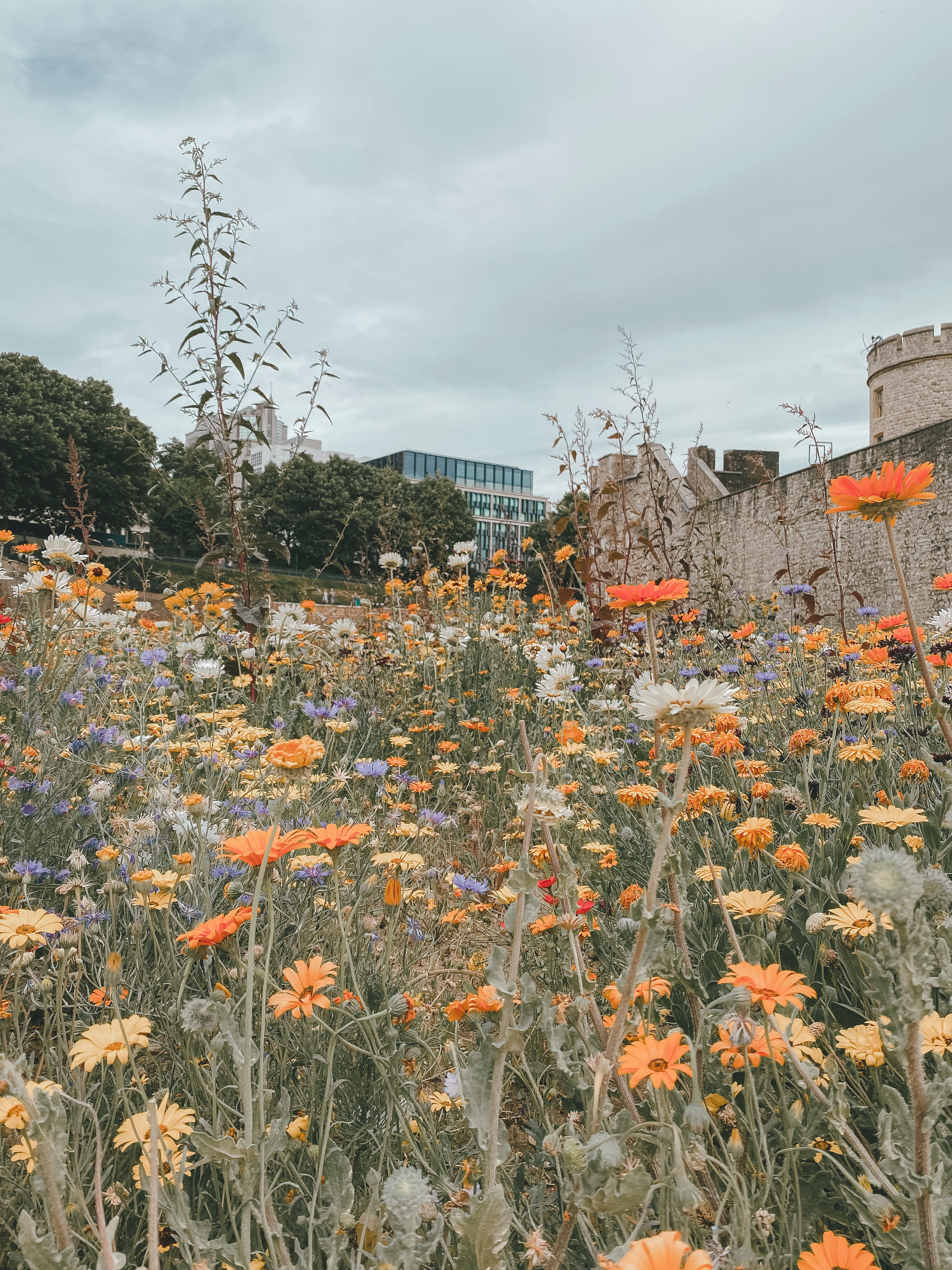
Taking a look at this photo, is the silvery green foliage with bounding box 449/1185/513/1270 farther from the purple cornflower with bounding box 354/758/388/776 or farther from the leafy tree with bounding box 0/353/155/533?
the leafy tree with bounding box 0/353/155/533

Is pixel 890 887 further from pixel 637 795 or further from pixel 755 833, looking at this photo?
pixel 637 795

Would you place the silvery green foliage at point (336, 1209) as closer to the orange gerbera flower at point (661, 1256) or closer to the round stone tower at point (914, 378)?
the orange gerbera flower at point (661, 1256)

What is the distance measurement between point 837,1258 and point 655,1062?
0.74 ft

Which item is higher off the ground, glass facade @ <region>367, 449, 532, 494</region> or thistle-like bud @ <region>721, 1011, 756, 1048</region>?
glass facade @ <region>367, 449, 532, 494</region>

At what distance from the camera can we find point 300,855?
1890 mm

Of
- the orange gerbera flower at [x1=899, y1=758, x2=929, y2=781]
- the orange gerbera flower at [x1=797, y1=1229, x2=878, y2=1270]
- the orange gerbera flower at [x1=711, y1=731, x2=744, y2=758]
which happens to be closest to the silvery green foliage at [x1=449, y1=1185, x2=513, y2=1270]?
the orange gerbera flower at [x1=797, y1=1229, x2=878, y2=1270]

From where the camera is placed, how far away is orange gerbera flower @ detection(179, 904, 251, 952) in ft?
3.10

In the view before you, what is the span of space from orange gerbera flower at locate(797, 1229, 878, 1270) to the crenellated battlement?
17632 millimetres

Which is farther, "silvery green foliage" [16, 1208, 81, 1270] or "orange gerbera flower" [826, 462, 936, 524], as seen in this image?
"orange gerbera flower" [826, 462, 936, 524]

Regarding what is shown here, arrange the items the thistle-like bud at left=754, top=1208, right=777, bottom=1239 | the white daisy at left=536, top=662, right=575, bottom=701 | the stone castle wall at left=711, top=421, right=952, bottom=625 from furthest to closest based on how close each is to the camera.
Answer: the stone castle wall at left=711, top=421, right=952, bottom=625 → the white daisy at left=536, top=662, right=575, bottom=701 → the thistle-like bud at left=754, top=1208, right=777, bottom=1239

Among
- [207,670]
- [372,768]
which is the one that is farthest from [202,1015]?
[207,670]

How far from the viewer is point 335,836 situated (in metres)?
1.01

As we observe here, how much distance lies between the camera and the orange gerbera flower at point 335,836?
1001mm

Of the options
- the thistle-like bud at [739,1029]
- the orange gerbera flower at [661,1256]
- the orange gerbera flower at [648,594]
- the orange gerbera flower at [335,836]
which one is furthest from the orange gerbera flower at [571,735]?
the orange gerbera flower at [661,1256]
